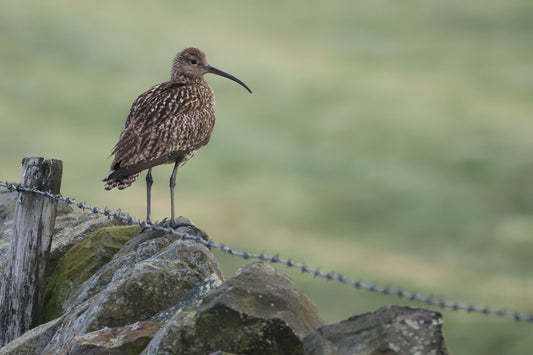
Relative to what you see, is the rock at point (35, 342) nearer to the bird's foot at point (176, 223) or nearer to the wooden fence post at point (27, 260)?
the wooden fence post at point (27, 260)

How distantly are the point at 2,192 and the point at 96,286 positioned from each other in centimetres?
502

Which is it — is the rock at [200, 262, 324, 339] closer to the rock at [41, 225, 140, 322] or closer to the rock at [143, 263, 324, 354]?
the rock at [143, 263, 324, 354]

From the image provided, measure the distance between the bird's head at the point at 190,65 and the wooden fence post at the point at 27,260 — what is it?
311 centimetres

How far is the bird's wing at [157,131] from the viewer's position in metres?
8.70

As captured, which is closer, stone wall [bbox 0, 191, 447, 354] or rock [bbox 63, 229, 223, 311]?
stone wall [bbox 0, 191, 447, 354]

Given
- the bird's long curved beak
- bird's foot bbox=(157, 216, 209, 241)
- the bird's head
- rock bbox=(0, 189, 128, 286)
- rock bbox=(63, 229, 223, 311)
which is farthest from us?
the bird's long curved beak

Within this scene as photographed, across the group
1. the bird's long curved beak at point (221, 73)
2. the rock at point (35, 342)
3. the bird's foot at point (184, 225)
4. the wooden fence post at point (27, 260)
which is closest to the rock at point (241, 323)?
the rock at point (35, 342)

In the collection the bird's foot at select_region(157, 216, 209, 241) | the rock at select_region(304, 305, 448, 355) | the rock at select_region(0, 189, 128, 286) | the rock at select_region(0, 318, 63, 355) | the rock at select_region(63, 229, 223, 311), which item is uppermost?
the rock at select_region(0, 189, 128, 286)

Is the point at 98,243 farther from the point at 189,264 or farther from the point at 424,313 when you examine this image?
the point at 424,313

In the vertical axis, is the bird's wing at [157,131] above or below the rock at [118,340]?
above

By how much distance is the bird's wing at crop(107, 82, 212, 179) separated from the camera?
8695 mm

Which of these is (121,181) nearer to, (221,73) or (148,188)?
(148,188)

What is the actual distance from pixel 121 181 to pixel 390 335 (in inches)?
197

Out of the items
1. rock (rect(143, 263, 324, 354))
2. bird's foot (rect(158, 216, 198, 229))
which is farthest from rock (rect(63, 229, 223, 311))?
rock (rect(143, 263, 324, 354))
